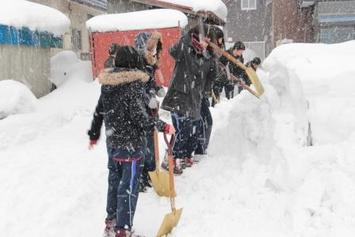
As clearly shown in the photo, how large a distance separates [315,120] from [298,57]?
1486mm

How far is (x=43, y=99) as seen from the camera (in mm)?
10578

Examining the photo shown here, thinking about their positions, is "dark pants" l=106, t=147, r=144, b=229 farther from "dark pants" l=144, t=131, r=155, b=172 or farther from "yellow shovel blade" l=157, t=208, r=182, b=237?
"dark pants" l=144, t=131, r=155, b=172

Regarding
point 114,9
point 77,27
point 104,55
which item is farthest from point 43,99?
point 77,27

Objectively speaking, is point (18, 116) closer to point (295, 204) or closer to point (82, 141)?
point (82, 141)

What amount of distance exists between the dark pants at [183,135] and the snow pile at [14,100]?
3.86 m

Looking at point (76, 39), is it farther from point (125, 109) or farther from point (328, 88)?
point (125, 109)

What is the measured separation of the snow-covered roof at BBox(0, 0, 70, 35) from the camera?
9.64 m

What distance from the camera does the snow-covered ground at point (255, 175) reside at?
12.0ft

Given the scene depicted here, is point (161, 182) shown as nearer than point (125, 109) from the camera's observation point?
No

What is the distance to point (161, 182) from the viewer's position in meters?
4.78

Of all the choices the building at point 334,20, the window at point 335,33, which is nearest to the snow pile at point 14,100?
the building at point 334,20

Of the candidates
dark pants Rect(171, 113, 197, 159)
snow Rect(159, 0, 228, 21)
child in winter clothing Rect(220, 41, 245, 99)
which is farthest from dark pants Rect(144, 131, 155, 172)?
snow Rect(159, 0, 228, 21)

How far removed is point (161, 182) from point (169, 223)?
90cm

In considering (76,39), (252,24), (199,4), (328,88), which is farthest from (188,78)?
(252,24)
